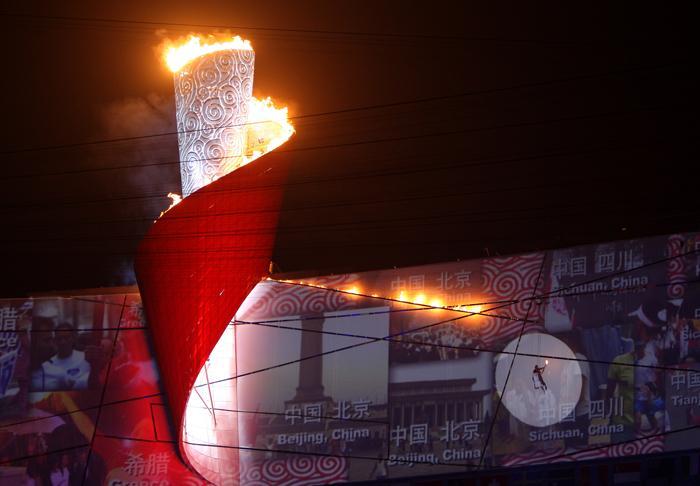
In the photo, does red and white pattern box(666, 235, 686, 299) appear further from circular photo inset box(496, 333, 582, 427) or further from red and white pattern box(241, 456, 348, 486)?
red and white pattern box(241, 456, 348, 486)

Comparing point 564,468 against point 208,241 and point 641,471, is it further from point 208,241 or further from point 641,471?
point 208,241

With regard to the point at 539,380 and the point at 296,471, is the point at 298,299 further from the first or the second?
the point at 539,380

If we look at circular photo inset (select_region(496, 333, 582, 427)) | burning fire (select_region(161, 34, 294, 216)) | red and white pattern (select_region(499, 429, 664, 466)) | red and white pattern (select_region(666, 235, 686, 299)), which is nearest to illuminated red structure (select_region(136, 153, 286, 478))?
burning fire (select_region(161, 34, 294, 216))

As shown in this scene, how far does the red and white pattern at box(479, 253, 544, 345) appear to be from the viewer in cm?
1520

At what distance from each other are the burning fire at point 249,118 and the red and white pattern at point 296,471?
3.38 m

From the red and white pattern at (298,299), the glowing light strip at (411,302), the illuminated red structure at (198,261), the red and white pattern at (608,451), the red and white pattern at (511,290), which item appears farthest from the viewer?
the red and white pattern at (298,299)

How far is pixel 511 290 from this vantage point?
15.3 meters

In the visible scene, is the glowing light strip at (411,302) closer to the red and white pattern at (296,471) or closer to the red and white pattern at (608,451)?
the red and white pattern at (608,451)

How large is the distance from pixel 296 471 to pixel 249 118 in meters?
4.37

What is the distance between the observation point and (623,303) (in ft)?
48.9

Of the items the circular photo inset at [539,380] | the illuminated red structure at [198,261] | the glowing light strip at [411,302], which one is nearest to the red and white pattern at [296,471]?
the illuminated red structure at [198,261]

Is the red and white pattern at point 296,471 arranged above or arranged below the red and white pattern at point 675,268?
below

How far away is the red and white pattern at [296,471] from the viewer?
49.9ft

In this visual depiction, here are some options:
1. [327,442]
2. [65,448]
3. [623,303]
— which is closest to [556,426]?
[623,303]
